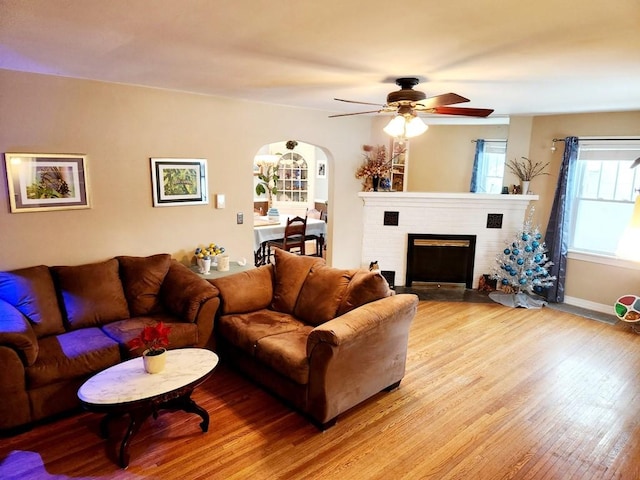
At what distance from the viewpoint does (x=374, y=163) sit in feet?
19.0

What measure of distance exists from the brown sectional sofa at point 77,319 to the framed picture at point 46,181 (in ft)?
1.78

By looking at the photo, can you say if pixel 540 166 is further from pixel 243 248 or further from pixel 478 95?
pixel 243 248

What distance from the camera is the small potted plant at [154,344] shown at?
96.3 inches

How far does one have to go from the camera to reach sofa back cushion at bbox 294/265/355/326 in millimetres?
3311

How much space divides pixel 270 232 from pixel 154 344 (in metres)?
3.95

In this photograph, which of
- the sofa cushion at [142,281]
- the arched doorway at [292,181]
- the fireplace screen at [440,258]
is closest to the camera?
the sofa cushion at [142,281]

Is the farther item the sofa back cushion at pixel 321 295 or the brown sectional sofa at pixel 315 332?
the sofa back cushion at pixel 321 295

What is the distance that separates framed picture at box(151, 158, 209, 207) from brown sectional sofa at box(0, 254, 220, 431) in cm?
66

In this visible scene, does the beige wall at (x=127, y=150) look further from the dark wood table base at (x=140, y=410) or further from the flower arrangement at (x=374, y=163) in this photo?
the dark wood table base at (x=140, y=410)

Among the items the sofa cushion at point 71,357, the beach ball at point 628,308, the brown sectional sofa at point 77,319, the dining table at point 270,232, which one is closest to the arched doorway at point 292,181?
the dining table at point 270,232

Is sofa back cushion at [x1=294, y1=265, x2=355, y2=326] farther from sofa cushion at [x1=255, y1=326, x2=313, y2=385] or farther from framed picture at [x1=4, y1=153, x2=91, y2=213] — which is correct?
framed picture at [x1=4, y1=153, x2=91, y2=213]

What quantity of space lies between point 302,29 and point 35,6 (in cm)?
121

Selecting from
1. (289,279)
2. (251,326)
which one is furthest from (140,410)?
(289,279)

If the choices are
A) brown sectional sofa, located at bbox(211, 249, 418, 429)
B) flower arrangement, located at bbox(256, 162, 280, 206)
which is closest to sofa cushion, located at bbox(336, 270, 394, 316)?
brown sectional sofa, located at bbox(211, 249, 418, 429)
